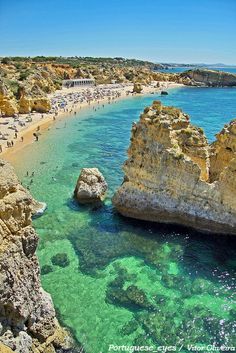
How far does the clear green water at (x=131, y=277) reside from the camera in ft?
50.3

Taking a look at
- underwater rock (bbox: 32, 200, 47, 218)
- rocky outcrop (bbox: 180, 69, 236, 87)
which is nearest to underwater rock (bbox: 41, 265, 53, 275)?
underwater rock (bbox: 32, 200, 47, 218)

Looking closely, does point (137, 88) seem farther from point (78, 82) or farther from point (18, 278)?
point (18, 278)

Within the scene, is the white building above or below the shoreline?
above

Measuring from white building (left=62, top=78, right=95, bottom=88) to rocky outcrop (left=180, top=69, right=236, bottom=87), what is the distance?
2133 inches

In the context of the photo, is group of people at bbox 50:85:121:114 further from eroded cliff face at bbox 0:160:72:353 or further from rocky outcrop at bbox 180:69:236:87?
rocky outcrop at bbox 180:69:236:87

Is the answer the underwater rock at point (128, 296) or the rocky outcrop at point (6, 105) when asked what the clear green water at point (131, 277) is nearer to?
the underwater rock at point (128, 296)

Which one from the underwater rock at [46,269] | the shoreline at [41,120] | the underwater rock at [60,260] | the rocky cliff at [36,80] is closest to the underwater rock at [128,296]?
the underwater rock at [60,260]

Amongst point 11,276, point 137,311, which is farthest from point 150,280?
point 11,276

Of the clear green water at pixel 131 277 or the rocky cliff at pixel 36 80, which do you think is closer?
the clear green water at pixel 131 277

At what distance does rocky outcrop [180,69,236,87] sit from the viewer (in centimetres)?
15512

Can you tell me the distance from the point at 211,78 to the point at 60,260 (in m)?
153

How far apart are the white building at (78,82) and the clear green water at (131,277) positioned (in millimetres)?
84337

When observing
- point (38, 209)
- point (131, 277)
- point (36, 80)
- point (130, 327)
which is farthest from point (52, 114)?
point (130, 327)

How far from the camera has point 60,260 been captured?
800 inches
